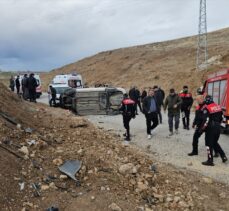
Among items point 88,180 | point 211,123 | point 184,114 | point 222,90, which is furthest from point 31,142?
point 222,90

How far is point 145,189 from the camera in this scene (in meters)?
8.09

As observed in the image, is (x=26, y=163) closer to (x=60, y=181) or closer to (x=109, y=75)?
(x=60, y=181)

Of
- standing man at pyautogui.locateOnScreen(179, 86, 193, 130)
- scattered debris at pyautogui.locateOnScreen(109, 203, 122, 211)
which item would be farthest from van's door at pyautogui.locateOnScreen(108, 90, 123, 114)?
scattered debris at pyautogui.locateOnScreen(109, 203, 122, 211)

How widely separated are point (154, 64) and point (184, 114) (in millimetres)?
44868

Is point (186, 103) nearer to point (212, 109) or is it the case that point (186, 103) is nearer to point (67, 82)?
point (212, 109)

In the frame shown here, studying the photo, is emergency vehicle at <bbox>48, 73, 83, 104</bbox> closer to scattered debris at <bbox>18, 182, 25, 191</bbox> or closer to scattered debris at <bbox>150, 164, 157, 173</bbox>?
scattered debris at <bbox>150, 164, 157, 173</bbox>

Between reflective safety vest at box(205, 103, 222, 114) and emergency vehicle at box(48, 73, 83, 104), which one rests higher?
reflective safety vest at box(205, 103, 222, 114)

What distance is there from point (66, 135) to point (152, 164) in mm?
2420

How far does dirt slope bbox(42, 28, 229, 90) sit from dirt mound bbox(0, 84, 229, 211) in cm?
3038

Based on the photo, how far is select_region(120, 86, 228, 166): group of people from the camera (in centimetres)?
1141

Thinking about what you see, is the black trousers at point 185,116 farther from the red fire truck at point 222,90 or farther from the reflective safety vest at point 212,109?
the reflective safety vest at point 212,109

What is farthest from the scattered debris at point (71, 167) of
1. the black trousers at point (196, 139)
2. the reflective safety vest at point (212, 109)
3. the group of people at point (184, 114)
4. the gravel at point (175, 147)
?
the black trousers at point (196, 139)

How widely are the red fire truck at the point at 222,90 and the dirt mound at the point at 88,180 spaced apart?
21.8 feet

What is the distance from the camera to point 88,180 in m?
8.08
